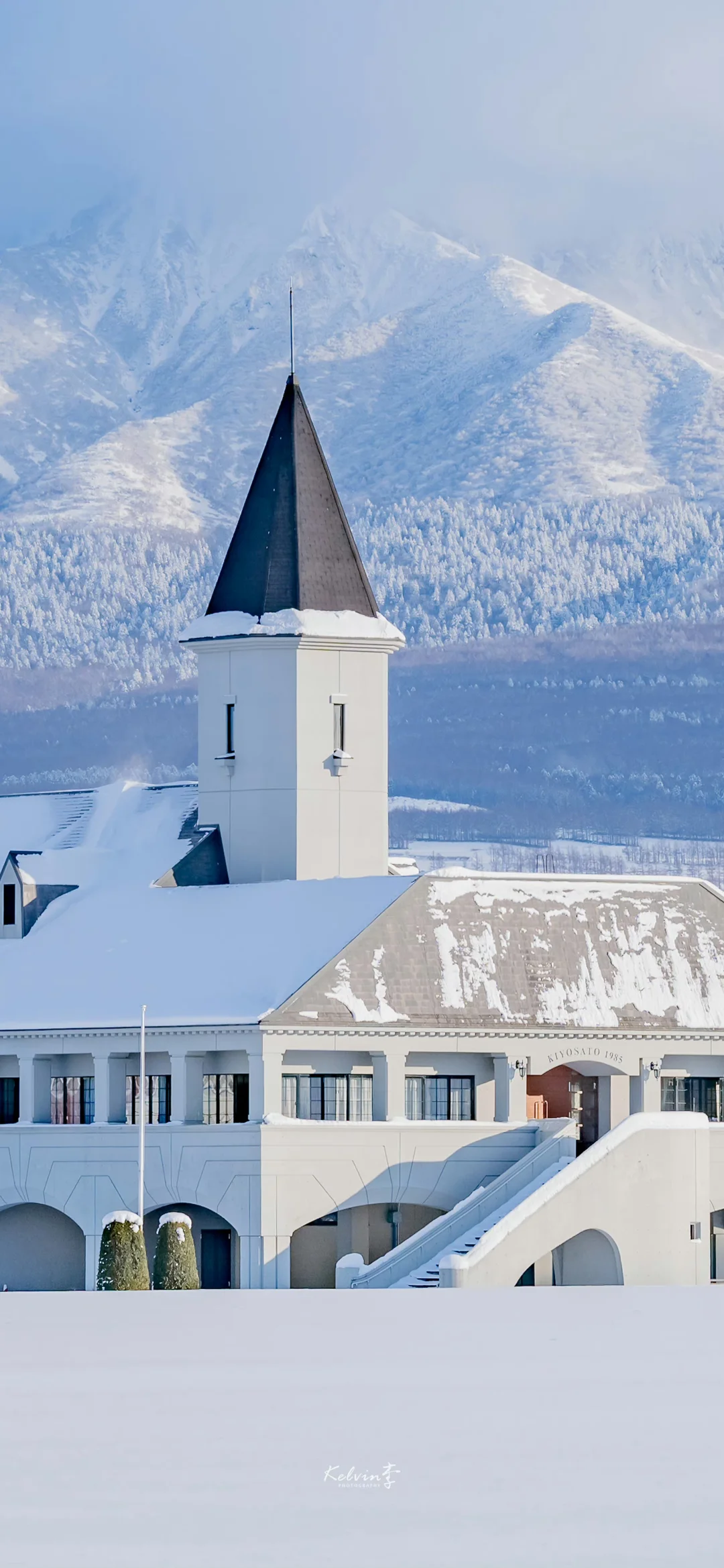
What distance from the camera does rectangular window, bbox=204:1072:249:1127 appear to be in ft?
255

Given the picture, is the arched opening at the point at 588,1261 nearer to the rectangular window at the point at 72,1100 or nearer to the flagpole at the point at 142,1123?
the flagpole at the point at 142,1123

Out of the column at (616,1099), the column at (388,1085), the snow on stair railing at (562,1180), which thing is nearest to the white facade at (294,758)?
the column at (388,1085)

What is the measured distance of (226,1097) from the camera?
78.0m

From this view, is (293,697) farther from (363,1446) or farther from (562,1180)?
(363,1446)

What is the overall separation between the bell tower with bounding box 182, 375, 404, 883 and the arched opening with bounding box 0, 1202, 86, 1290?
11.6 metres

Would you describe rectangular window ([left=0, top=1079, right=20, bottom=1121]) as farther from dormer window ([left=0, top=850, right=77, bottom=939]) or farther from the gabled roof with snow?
the gabled roof with snow

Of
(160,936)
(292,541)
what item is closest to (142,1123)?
(160,936)

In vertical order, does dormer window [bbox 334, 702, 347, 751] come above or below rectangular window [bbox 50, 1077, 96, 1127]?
above

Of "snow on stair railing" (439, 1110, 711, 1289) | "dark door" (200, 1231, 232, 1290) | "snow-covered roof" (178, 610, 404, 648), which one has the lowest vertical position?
"dark door" (200, 1231, 232, 1290)

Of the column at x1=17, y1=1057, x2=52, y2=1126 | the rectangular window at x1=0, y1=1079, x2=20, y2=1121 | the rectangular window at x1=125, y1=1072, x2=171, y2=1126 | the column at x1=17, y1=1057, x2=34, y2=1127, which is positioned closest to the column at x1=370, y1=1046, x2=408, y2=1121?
the rectangular window at x1=125, y1=1072, x2=171, y2=1126

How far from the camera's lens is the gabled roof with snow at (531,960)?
78.0 meters

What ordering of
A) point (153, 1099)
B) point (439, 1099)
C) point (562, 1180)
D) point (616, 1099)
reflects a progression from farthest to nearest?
1. point (616, 1099)
2. point (153, 1099)
3. point (439, 1099)
4. point (562, 1180)

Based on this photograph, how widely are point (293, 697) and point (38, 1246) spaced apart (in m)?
17.3

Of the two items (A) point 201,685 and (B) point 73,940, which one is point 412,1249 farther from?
(A) point 201,685
